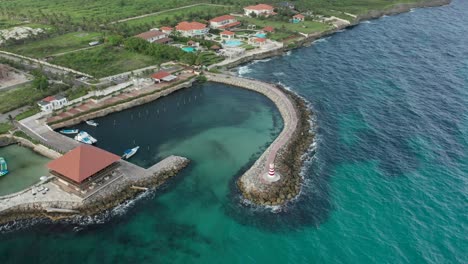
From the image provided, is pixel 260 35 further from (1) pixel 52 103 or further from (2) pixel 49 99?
(1) pixel 52 103

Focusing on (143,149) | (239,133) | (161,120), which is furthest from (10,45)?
(239,133)

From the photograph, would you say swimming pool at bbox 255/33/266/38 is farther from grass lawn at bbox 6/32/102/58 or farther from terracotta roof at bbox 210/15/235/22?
grass lawn at bbox 6/32/102/58

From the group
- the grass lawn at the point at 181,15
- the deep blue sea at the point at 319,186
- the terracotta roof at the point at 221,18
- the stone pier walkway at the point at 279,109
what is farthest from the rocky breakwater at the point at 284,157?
the grass lawn at the point at 181,15

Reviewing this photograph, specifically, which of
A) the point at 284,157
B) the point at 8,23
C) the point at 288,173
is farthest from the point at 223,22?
the point at 288,173

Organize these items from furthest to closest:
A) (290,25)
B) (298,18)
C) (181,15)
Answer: (181,15), (298,18), (290,25)

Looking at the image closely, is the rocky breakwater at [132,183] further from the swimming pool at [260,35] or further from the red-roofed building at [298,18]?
the red-roofed building at [298,18]

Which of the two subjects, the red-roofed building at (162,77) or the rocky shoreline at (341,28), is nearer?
the red-roofed building at (162,77)
